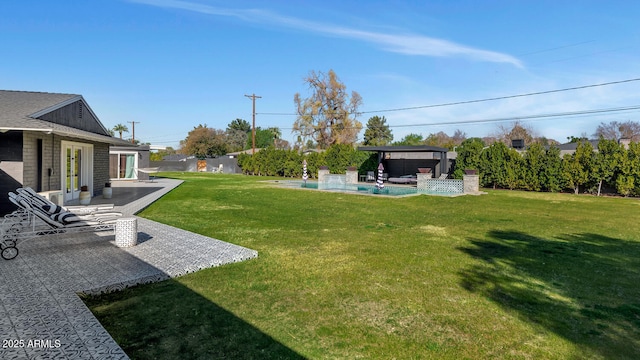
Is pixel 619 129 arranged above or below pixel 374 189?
above

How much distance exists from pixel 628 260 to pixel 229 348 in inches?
261

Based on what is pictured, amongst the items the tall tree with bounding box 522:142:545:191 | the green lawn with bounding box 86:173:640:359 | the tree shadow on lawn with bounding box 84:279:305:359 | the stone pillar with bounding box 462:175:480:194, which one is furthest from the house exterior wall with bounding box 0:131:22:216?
the tall tree with bounding box 522:142:545:191

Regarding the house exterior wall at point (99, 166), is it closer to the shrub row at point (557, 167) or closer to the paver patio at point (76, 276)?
the paver patio at point (76, 276)

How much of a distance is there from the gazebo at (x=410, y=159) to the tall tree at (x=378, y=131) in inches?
1188

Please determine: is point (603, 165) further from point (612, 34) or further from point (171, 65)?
point (171, 65)

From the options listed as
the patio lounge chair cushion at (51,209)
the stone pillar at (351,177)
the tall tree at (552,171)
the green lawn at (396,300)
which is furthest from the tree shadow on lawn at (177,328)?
the tall tree at (552,171)

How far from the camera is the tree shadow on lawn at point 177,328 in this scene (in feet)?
9.44

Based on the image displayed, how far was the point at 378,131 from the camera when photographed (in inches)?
2464

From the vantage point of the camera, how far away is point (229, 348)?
2938 millimetres

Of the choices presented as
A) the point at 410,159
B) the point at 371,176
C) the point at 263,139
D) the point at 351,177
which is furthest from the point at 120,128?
the point at 410,159

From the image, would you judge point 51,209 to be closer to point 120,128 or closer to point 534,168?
point 534,168

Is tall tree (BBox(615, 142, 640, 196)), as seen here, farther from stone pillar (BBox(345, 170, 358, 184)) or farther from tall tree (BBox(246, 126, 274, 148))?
tall tree (BBox(246, 126, 274, 148))

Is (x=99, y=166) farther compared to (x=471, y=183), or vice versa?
(x=471, y=183)

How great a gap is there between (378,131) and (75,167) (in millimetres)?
54304
